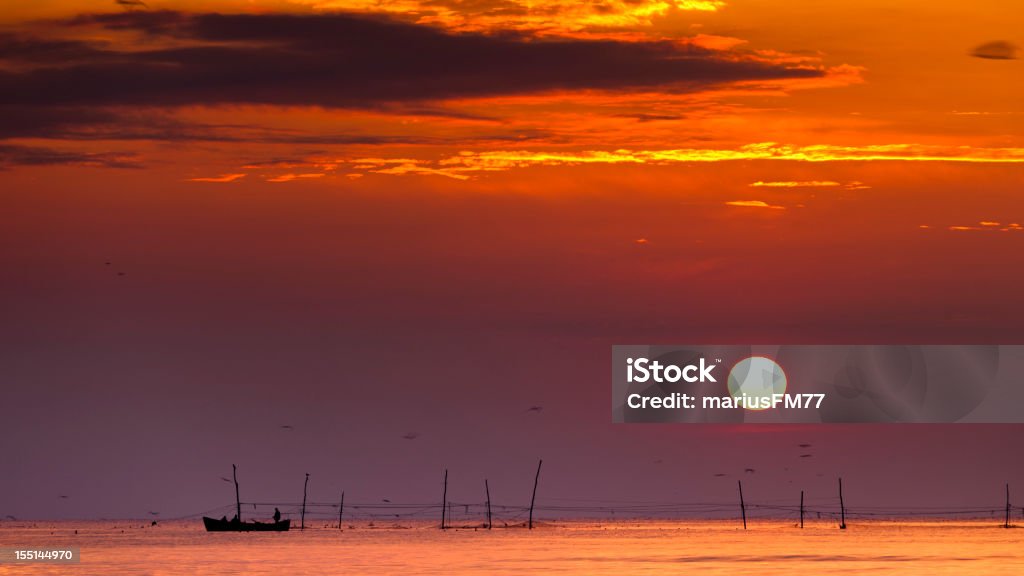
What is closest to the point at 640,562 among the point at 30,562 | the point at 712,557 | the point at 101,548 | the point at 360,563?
the point at 712,557

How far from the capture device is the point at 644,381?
3740 inches

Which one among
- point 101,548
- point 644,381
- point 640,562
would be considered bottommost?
point 101,548

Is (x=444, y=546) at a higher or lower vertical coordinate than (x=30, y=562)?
lower

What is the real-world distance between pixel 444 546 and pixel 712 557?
132ft

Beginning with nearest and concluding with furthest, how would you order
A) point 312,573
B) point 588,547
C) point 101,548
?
1. point 312,573
2. point 588,547
3. point 101,548

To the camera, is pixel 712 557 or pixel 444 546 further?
pixel 444 546

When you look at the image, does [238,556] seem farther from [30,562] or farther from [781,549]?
[781,549]

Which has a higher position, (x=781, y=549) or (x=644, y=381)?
(x=644, y=381)

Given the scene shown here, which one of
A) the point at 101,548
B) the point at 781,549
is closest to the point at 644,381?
the point at 781,549

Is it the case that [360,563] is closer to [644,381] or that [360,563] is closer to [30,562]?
[30,562]

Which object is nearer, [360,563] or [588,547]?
[360,563]

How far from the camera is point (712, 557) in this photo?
13375 centimetres

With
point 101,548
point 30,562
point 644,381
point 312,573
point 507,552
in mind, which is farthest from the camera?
point 101,548

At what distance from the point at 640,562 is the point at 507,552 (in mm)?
26602
